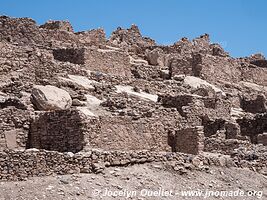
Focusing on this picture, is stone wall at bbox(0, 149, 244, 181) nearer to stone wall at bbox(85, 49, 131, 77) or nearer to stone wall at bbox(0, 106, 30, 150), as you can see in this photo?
stone wall at bbox(0, 106, 30, 150)

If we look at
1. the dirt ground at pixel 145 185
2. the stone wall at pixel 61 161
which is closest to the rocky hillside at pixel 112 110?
the stone wall at pixel 61 161

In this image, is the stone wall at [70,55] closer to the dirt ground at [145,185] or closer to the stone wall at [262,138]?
the stone wall at [262,138]

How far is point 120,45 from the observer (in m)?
38.9

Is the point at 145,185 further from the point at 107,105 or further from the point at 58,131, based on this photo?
the point at 107,105

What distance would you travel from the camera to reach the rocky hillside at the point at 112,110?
16.7 m

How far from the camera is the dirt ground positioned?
46.3ft

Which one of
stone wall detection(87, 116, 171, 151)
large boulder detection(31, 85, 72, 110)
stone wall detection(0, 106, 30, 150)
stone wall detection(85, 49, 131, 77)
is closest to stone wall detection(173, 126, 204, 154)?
stone wall detection(87, 116, 171, 151)

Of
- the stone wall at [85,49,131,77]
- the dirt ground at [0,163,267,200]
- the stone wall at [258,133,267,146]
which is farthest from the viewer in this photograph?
the stone wall at [85,49,131,77]

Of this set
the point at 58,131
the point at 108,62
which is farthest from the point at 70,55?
the point at 58,131

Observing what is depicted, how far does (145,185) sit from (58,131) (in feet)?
14.6

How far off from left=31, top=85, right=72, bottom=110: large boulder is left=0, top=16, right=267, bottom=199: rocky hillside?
0.14 ft

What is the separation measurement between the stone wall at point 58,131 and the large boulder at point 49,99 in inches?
38.3

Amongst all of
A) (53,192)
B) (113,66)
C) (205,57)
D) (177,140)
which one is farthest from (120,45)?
(53,192)

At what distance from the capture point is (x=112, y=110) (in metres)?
21.6
